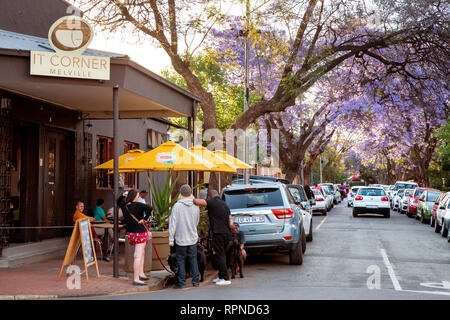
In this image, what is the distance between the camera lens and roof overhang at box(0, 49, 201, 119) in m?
10.9

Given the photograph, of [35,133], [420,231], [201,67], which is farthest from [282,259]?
[201,67]

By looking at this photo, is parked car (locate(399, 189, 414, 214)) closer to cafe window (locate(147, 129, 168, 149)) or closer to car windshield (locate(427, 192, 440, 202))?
car windshield (locate(427, 192, 440, 202))

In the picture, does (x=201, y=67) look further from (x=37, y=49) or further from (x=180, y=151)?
(x=37, y=49)

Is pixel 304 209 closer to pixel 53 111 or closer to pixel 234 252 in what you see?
pixel 234 252

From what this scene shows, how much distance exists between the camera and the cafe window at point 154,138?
2512 centimetres

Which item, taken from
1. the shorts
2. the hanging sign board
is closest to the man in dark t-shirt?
the shorts

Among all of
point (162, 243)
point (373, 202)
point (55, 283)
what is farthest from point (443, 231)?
point (55, 283)

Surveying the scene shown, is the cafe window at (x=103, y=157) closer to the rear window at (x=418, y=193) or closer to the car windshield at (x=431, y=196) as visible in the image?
the car windshield at (x=431, y=196)

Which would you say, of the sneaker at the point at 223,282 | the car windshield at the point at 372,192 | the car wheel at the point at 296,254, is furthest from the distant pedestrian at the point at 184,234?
the car windshield at the point at 372,192

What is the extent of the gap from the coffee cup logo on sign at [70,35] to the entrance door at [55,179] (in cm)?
461

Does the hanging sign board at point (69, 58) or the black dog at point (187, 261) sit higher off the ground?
the hanging sign board at point (69, 58)

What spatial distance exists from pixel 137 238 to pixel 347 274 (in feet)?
13.6
